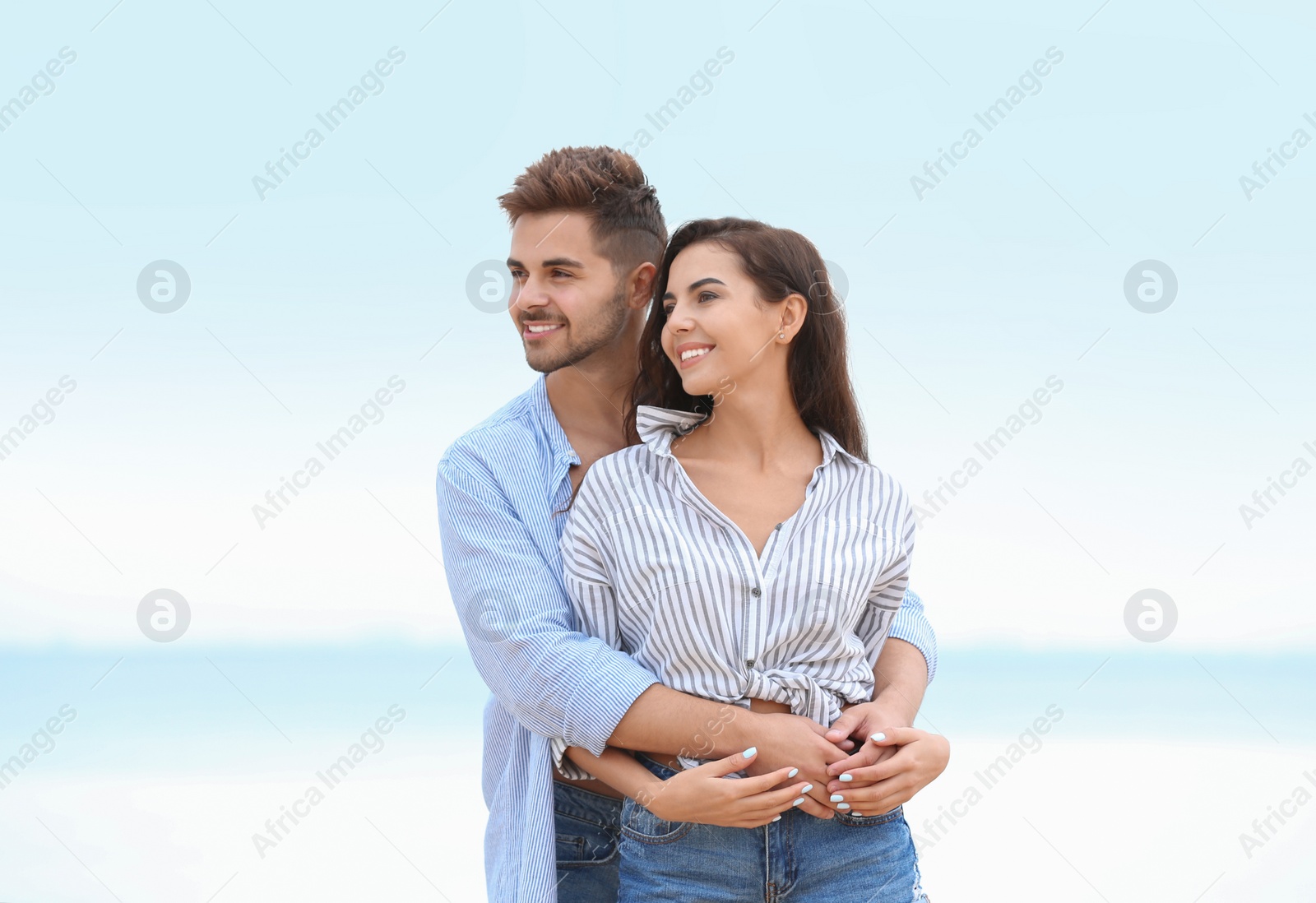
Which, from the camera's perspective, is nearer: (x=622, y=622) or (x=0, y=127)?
(x=622, y=622)

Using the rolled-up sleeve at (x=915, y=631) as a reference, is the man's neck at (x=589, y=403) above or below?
below

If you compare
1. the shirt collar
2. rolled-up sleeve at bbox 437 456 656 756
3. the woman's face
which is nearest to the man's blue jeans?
rolled-up sleeve at bbox 437 456 656 756

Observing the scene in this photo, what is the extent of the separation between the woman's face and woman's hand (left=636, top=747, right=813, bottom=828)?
65 centimetres

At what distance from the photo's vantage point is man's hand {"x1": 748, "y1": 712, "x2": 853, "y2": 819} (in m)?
1.92

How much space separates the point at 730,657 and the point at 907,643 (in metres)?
0.50

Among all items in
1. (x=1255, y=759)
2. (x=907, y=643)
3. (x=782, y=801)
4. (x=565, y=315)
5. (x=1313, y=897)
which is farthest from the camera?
(x=1255, y=759)

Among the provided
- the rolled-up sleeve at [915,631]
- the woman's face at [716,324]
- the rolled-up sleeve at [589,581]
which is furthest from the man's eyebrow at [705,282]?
the rolled-up sleeve at [915,631]

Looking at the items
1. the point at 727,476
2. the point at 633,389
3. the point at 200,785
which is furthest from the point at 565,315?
the point at 200,785

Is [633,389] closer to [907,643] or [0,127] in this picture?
[907,643]

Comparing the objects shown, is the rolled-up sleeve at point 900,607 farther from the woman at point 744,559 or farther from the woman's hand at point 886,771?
the woman's hand at point 886,771

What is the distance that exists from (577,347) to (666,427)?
37 centimetres

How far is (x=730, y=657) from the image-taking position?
1.99m

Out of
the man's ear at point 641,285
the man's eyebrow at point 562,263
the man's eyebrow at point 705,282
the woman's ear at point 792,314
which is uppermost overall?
the woman's ear at point 792,314

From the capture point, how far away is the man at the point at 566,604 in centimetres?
196
